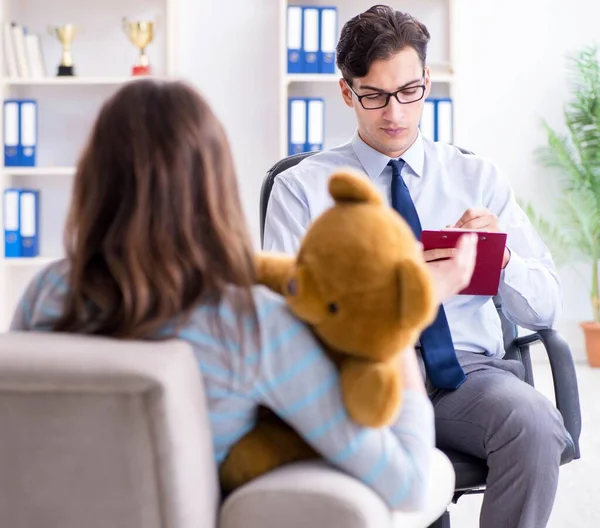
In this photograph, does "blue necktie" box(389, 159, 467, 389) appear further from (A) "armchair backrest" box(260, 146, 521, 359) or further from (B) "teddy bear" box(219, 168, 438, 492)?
(B) "teddy bear" box(219, 168, 438, 492)

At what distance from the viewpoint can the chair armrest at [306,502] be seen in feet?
3.45

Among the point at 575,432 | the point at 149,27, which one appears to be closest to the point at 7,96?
the point at 149,27

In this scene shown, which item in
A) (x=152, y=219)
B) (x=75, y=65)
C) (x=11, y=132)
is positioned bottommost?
(x=152, y=219)

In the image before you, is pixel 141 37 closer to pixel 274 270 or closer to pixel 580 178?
pixel 580 178

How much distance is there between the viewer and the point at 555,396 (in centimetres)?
191

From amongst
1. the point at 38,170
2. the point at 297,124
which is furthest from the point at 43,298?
the point at 38,170

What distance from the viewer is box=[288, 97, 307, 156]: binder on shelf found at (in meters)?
4.31

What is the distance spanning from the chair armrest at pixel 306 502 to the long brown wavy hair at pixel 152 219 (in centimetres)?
22

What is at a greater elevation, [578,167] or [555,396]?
[578,167]

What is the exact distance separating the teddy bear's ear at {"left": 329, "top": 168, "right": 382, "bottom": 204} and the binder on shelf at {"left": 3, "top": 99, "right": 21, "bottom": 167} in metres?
3.62

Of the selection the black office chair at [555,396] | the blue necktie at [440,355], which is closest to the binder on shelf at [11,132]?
the blue necktie at [440,355]

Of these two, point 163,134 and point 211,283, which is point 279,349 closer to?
point 211,283

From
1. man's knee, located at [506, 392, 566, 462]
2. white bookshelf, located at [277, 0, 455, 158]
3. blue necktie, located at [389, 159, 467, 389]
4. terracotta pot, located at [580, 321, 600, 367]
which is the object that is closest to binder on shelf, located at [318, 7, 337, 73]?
white bookshelf, located at [277, 0, 455, 158]

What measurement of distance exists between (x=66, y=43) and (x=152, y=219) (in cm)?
365
